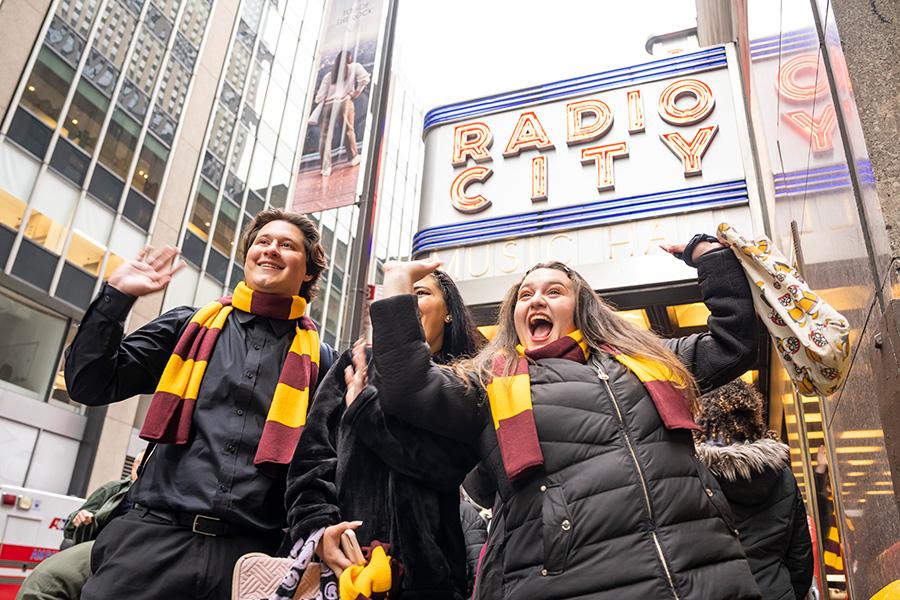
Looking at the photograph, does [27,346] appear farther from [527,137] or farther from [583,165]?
[583,165]

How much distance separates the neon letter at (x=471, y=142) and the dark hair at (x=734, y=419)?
771 cm

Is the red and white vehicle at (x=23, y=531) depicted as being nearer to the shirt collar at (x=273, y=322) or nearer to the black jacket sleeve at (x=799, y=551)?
the shirt collar at (x=273, y=322)

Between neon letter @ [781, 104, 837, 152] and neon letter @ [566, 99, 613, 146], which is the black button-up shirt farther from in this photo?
neon letter @ [566, 99, 613, 146]

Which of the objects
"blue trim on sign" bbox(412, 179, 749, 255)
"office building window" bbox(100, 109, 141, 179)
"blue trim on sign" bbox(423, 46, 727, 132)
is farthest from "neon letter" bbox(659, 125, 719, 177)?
"office building window" bbox(100, 109, 141, 179)

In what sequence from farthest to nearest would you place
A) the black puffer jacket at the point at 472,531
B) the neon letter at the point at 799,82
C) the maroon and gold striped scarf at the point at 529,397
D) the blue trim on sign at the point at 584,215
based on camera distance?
the blue trim on sign at the point at 584,215
the black puffer jacket at the point at 472,531
the neon letter at the point at 799,82
the maroon and gold striped scarf at the point at 529,397

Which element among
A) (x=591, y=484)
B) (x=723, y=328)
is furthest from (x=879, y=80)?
(x=591, y=484)

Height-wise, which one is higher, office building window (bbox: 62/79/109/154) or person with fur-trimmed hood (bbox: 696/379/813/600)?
office building window (bbox: 62/79/109/154)

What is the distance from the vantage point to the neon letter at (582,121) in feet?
34.1

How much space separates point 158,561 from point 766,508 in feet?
9.47

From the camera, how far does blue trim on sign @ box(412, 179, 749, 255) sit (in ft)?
30.0

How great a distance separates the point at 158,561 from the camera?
246 cm

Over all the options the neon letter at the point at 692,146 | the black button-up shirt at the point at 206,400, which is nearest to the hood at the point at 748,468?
the black button-up shirt at the point at 206,400

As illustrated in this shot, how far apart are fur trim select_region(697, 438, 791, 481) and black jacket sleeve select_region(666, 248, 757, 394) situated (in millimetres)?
840

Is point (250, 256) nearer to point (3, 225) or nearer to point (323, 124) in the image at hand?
point (323, 124)
